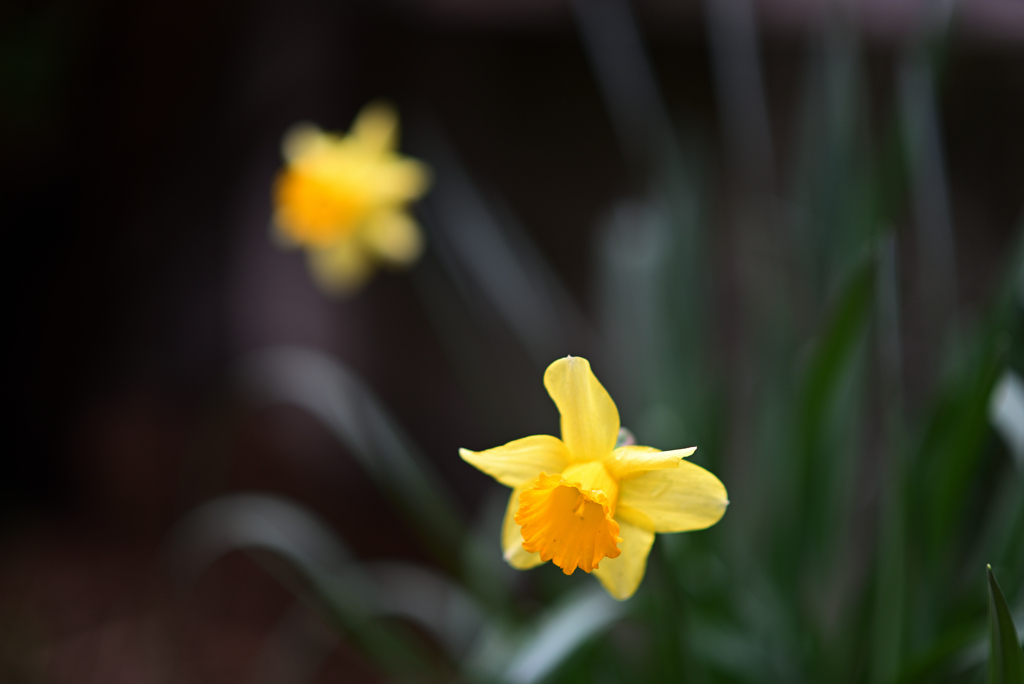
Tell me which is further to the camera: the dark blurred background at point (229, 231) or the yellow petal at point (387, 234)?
the dark blurred background at point (229, 231)

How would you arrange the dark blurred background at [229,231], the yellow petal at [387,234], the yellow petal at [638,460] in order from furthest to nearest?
the dark blurred background at [229,231]
the yellow petal at [387,234]
the yellow petal at [638,460]

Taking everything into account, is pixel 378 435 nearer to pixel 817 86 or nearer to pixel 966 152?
pixel 817 86

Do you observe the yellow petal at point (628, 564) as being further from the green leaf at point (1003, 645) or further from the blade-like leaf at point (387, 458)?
the blade-like leaf at point (387, 458)

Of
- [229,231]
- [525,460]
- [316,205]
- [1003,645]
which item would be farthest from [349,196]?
[229,231]

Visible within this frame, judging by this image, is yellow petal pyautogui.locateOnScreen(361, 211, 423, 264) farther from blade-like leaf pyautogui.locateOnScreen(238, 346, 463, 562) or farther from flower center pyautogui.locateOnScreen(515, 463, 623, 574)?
flower center pyautogui.locateOnScreen(515, 463, 623, 574)

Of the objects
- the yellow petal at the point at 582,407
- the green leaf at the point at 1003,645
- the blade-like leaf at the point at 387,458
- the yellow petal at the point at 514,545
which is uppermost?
the blade-like leaf at the point at 387,458

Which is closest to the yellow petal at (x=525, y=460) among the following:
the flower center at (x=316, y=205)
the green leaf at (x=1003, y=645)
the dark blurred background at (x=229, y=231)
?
the green leaf at (x=1003, y=645)

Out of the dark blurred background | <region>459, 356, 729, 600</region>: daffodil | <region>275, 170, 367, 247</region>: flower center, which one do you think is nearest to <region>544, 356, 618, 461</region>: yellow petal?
<region>459, 356, 729, 600</region>: daffodil

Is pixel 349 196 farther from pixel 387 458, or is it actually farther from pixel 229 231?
pixel 229 231
